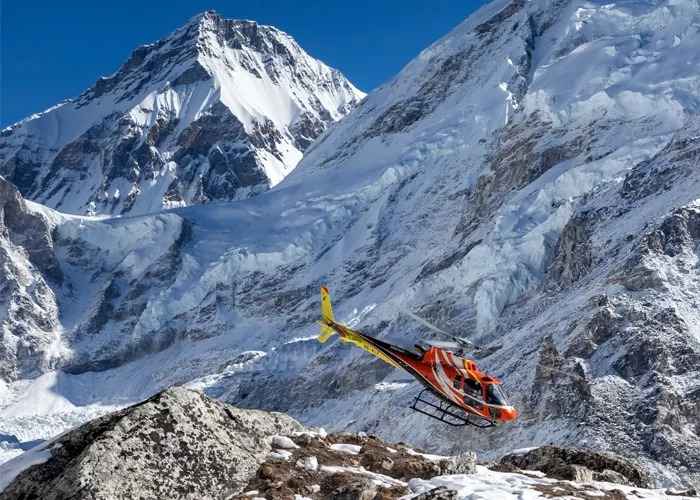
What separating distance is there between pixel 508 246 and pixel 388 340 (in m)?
133

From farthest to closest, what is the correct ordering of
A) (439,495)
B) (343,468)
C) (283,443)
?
(283,443) < (343,468) < (439,495)

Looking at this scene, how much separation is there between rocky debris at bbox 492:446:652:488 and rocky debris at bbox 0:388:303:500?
24.4 feet

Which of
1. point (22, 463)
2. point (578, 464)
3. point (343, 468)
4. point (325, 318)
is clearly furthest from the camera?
point (325, 318)

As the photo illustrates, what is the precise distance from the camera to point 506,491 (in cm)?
2342

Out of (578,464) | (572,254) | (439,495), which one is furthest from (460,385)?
(572,254)

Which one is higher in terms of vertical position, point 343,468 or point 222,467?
point 222,467

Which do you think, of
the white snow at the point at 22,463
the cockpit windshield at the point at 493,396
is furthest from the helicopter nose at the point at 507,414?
the white snow at the point at 22,463

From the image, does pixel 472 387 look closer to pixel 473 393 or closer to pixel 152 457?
pixel 473 393

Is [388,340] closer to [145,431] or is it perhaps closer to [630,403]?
[145,431]

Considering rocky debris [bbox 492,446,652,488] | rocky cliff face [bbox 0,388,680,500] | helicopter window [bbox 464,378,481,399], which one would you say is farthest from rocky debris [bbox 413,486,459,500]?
helicopter window [bbox 464,378,481,399]

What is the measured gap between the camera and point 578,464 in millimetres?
28797

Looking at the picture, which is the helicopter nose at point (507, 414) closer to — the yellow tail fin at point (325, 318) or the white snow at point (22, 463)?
the yellow tail fin at point (325, 318)

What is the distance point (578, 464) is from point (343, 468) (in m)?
6.79

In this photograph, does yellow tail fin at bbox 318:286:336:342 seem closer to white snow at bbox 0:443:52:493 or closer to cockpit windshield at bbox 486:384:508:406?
cockpit windshield at bbox 486:384:508:406
